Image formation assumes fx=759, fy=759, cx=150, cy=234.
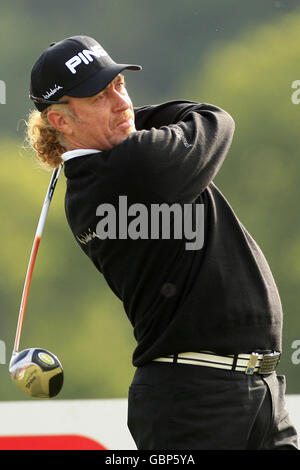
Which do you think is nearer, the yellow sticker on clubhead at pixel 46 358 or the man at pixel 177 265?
the man at pixel 177 265

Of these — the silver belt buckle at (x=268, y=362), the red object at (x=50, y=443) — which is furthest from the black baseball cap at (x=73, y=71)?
the red object at (x=50, y=443)

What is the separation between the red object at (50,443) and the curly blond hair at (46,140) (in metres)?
1.16

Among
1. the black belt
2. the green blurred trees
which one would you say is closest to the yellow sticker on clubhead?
the black belt

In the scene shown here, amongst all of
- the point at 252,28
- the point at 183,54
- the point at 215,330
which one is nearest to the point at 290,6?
the point at 252,28

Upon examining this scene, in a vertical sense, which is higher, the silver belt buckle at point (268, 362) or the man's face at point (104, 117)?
the man's face at point (104, 117)

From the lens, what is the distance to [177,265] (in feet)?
6.37

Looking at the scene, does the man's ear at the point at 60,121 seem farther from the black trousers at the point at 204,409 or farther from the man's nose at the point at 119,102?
the black trousers at the point at 204,409

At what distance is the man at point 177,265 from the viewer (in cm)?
189

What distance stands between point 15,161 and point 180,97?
71cm

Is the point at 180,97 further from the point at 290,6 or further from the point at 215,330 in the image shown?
the point at 215,330

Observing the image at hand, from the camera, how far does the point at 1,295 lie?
2990 mm

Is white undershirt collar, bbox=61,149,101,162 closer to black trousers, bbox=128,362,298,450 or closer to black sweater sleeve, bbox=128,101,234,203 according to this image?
black sweater sleeve, bbox=128,101,234,203

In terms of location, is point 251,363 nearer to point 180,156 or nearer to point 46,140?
point 180,156

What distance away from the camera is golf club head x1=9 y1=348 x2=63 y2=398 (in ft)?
6.86
